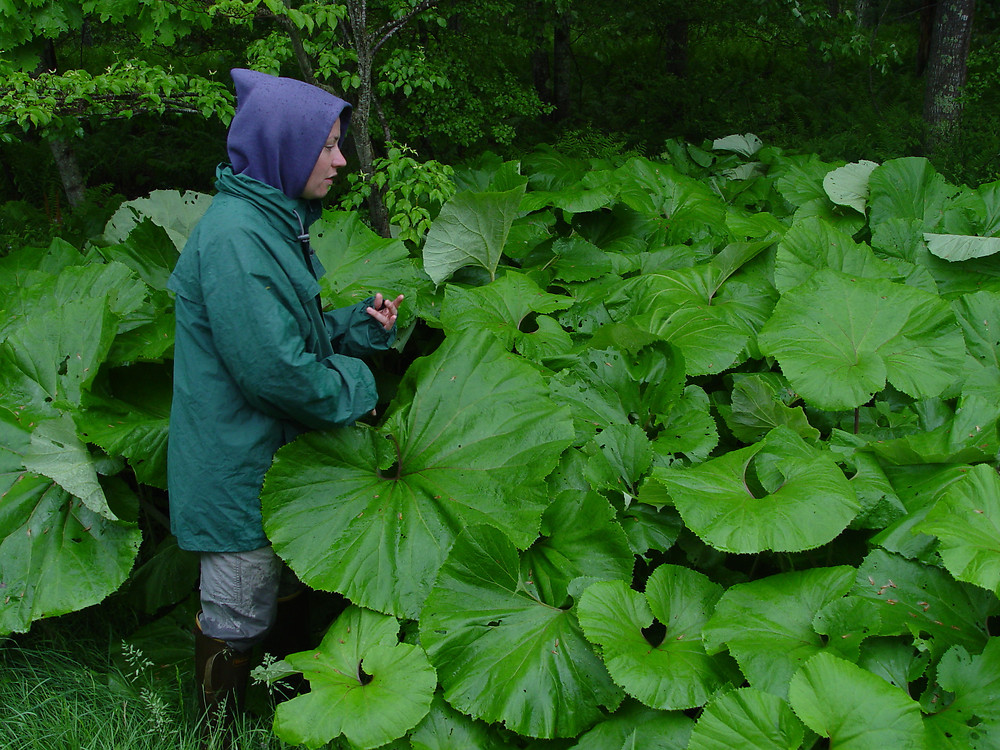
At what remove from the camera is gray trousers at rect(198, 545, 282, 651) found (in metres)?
2.54

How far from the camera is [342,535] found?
8.50ft

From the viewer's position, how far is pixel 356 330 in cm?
285

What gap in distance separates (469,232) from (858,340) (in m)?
1.85

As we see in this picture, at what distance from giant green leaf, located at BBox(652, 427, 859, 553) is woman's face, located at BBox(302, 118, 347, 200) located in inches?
54.2

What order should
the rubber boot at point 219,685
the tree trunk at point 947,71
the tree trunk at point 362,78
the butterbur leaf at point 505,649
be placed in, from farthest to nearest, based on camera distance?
the tree trunk at point 947,71 < the tree trunk at point 362,78 < the rubber boot at point 219,685 < the butterbur leaf at point 505,649

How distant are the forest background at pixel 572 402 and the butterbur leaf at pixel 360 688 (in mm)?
15

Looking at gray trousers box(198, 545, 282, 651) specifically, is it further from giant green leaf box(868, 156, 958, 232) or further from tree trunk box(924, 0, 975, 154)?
tree trunk box(924, 0, 975, 154)

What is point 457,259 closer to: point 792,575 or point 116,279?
point 116,279

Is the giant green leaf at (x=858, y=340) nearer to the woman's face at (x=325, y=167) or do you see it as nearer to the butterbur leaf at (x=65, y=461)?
the woman's face at (x=325, y=167)

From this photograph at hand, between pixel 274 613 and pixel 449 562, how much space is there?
26.4 inches

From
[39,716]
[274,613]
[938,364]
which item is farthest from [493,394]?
[39,716]

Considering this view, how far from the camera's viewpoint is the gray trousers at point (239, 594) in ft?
8.34

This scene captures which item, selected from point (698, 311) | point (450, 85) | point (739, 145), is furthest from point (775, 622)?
point (739, 145)

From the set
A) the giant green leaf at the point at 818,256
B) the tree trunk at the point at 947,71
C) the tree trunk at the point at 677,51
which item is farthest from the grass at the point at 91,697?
the tree trunk at the point at 677,51
